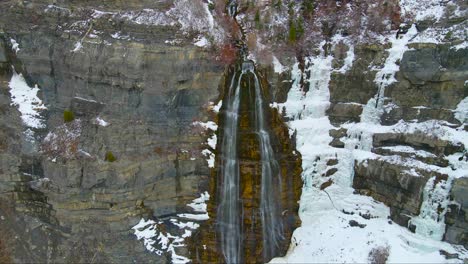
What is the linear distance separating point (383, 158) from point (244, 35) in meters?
8.84

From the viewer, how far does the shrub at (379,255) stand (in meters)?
15.6

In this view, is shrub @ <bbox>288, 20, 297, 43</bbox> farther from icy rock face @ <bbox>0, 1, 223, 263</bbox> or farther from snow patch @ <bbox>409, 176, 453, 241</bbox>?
snow patch @ <bbox>409, 176, 453, 241</bbox>

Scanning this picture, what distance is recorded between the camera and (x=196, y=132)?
17531 mm

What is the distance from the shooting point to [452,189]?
15.2 meters

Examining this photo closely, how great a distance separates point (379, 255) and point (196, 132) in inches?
357

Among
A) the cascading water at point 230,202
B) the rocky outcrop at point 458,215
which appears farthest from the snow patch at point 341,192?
the cascading water at point 230,202

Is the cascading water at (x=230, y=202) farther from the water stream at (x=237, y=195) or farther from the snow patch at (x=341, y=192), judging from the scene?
the snow patch at (x=341, y=192)

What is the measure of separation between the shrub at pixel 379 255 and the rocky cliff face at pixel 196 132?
201mm

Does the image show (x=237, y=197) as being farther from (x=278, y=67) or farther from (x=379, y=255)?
(x=278, y=67)

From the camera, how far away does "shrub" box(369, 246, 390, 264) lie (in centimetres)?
1559

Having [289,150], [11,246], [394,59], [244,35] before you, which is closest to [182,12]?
[244,35]

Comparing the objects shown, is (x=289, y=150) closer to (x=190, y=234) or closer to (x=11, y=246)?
(x=190, y=234)

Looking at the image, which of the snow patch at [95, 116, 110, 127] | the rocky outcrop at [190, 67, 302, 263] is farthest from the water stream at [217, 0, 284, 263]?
the snow patch at [95, 116, 110, 127]

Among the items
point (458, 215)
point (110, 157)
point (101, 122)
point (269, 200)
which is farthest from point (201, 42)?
point (458, 215)
